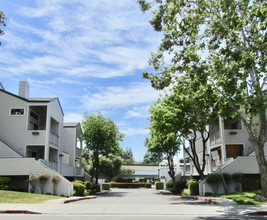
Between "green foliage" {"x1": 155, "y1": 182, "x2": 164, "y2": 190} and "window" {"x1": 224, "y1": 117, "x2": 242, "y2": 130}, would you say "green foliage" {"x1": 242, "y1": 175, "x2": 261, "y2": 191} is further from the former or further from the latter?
"green foliage" {"x1": 155, "y1": 182, "x2": 164, "y2": 190}

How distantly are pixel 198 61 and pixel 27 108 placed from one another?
60.8 ft

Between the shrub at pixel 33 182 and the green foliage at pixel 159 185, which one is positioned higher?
the shrub at pixel 33 182

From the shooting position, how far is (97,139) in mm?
42062

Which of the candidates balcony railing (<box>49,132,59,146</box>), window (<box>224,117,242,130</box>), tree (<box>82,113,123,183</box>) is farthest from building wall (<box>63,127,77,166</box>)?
window (<box>224,117,242,130</box>)

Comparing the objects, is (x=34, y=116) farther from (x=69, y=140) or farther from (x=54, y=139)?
(x=69, y=140)

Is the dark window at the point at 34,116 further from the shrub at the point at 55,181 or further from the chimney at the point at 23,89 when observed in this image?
the shrub at the point at 55,181

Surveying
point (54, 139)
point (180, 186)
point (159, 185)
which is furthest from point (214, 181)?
point (159, 185)

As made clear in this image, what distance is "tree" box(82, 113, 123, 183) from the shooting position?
41.8 meters

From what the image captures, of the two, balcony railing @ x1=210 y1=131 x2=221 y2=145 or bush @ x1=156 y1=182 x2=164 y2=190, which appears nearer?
balcony railing @ x1=210 y1=131 x2=221 y2=145

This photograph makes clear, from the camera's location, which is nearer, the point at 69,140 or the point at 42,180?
the point at 42,180

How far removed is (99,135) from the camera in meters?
42.0

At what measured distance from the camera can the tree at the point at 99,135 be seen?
137 ft

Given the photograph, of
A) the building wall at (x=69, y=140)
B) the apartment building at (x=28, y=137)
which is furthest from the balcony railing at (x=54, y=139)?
the building wall at (x=69, y=140)

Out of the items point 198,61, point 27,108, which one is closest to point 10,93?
point 27,108
